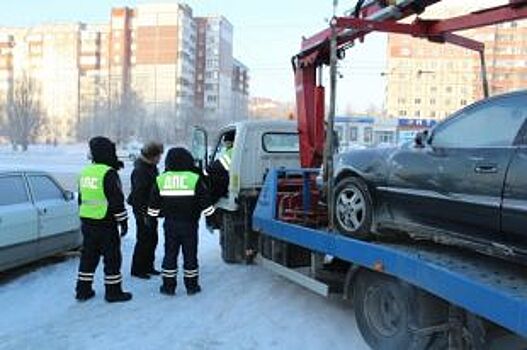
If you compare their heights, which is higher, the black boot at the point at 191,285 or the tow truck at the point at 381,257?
the tow truck at the point at 381,257

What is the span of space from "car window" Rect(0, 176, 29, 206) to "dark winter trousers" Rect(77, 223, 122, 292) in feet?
4.02

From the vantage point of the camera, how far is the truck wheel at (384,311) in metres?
6.06

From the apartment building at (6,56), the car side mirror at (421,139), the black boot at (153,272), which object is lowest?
the black boot at (153,272)

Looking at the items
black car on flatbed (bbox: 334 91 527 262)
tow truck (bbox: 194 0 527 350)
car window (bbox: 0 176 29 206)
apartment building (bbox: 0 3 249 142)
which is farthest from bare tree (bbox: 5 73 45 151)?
black car on flatbed (bbox: 334 91 527 262)

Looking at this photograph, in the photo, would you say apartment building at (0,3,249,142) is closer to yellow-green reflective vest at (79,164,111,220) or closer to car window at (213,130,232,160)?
car window at (213,130,232,160)

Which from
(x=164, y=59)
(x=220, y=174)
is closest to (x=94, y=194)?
(x=220, y=174)

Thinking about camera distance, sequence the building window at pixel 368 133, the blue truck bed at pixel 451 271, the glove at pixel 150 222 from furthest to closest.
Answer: the building window at pixel 368 133, the glove at pixel 150 222, the blue truck bed at pixel 451 271

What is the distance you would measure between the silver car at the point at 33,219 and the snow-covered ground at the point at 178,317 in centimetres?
38

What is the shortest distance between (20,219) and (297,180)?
10.7ft

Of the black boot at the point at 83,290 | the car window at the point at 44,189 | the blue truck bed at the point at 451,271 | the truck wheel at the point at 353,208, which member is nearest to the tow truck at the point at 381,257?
the blue truck bed at the point at 451,271

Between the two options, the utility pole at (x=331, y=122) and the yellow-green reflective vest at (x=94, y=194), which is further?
the yellow-green reflective vest at (x=94, y=194)

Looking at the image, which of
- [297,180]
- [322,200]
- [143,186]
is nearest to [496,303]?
[322,200]

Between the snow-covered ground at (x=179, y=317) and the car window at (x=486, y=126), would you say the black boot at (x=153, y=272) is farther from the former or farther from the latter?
the car window at (x=486, y=126)

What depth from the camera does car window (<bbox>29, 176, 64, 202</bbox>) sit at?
9.70 metres
